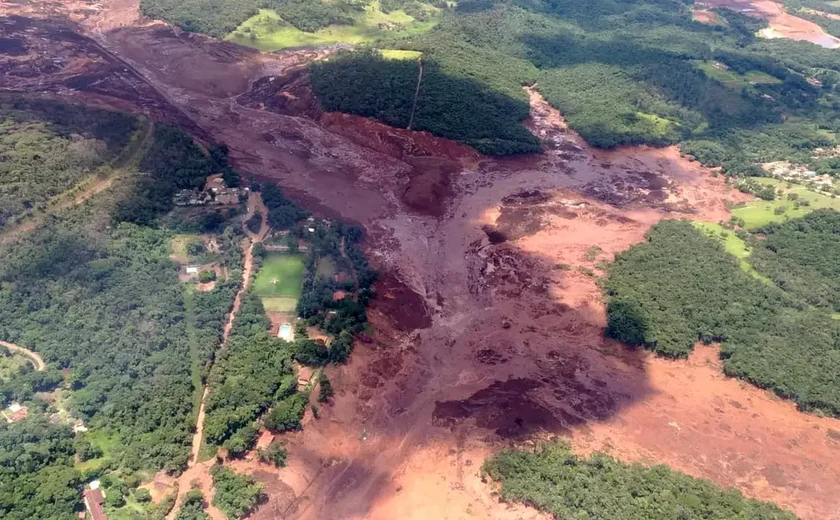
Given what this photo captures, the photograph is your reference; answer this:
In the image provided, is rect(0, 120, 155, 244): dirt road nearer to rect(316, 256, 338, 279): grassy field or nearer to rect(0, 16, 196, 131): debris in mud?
rect(0, 16, 196, 131): debris in mud

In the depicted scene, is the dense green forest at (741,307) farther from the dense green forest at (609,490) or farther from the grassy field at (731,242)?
the dense green forest at (609,490)

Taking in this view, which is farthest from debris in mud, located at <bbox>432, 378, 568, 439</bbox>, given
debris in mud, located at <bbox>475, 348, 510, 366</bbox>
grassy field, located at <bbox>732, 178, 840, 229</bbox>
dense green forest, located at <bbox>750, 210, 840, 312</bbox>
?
grassy field, located at <bbox>732, 178, 840, 229</bbox>

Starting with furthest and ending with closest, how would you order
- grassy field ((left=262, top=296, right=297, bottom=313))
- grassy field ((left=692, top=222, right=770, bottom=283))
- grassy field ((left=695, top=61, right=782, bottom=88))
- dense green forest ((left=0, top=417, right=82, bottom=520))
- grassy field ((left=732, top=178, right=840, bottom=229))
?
grassy field ((left=695, top=61, right=782, bottom=88)), grassy field ((left=732, top=178, right=840, bottom=229)), grassy field ((left=692, top=222, right=770, bottom=283)), grassy field ((left=262, top=296, right=297, bottom=313)), dense green forest ((left=0, top=417, right=82, bottom=520))

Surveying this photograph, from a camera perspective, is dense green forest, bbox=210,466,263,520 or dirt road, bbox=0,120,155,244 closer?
dense green forest, bbox=210,466,263,520

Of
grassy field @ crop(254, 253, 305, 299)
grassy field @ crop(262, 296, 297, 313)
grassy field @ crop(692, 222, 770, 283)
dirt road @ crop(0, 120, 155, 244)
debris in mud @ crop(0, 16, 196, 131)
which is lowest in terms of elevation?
grassy field @ crop(262, 296, 297, 313)

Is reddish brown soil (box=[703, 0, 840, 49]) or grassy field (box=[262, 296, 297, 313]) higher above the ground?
reddish brown soil (box=[703, 0, 840, 49])

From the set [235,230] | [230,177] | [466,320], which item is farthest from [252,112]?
[466,320]

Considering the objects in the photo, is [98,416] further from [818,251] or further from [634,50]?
[634,50]

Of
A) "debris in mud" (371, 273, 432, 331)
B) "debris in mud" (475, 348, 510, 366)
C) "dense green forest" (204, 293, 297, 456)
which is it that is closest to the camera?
"dense green forest" (204, 293, 297, 456)
